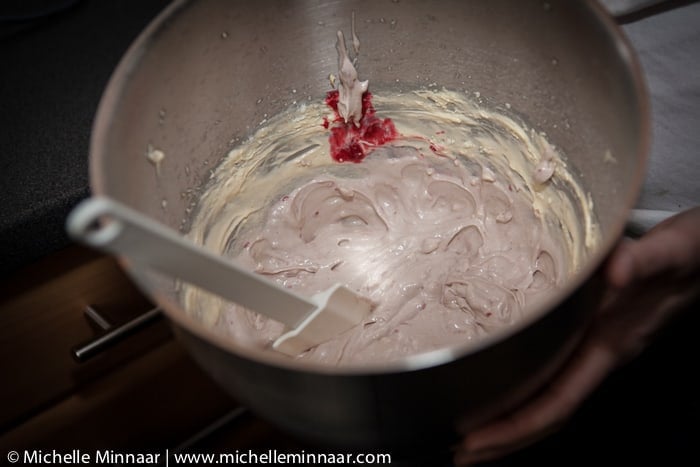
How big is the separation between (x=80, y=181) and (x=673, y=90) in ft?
2.22

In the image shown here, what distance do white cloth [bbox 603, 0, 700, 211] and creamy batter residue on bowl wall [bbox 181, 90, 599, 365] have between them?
17 centimetres

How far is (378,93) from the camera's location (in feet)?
2.57

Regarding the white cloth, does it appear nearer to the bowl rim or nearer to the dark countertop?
the bowl rim

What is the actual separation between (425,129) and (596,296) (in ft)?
1.29

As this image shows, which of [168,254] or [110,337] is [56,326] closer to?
[110,337]

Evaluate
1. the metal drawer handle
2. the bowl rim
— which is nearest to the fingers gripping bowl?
the bowl rim

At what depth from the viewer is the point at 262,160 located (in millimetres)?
777

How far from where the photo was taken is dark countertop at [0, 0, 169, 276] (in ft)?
2.37

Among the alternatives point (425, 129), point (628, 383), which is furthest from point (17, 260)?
point (628, 383)

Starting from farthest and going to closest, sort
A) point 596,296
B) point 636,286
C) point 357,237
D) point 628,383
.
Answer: point 628,383 < point 357,237 < point 636,286 < point 596,296

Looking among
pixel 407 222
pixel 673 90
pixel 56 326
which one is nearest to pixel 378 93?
pixel 407 222

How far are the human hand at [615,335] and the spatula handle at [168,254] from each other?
0.74ft

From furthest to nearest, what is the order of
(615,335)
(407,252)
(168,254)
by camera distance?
1. (407,252)
2. (615,335)
3. (168,254)

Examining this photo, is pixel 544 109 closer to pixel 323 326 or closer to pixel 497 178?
pixel 497 178
